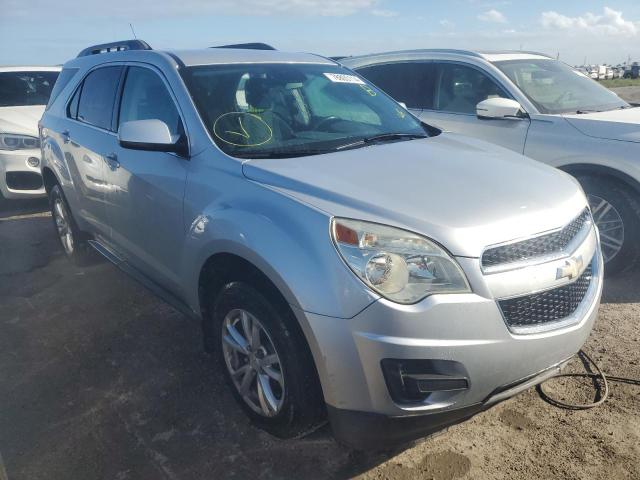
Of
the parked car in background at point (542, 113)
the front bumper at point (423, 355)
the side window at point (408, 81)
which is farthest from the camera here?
the side window at point (408, 81)

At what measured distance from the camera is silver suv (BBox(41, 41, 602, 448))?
2.04 m

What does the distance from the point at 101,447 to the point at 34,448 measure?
12.8 inches

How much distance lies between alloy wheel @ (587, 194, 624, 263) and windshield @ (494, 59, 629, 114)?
89cm

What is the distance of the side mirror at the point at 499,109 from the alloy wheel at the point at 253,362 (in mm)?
A: 3012

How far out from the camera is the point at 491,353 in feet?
6.72

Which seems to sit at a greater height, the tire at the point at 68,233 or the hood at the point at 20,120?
the hood at the point at 20,120

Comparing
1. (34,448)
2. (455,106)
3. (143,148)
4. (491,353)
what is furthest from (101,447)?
(455,106)

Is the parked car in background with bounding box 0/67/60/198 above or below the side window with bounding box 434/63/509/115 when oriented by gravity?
below

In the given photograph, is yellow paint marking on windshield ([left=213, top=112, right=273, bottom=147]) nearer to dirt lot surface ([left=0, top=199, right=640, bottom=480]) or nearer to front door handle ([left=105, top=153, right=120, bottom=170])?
front door handle ([left=105, top=153, right=120, bottom=170])

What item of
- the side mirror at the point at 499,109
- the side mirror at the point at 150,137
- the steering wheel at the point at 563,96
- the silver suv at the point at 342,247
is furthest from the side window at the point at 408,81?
the side mirror at the point at 150,137

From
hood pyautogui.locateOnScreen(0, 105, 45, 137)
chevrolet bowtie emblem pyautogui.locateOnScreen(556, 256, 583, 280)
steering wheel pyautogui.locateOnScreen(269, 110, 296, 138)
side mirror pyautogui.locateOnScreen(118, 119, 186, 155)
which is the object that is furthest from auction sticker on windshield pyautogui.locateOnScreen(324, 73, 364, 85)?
hood pyautogui.locateOnScreen(0, 105, 45, 137)

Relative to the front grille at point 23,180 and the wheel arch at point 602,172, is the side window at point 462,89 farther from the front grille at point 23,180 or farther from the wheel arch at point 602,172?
the front grille at point 23,180

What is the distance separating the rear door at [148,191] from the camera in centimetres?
299

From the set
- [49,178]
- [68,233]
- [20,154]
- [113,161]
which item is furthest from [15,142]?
[113,161]
